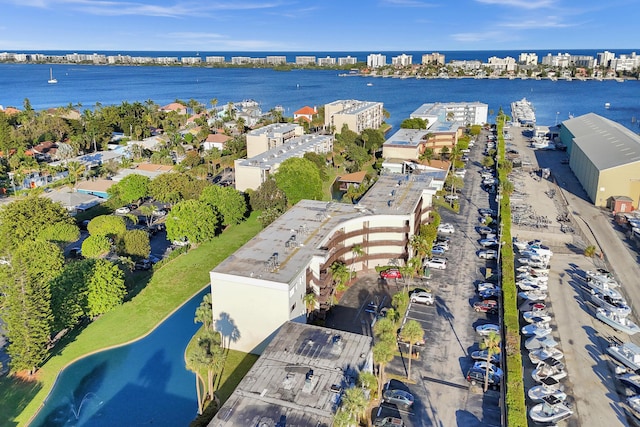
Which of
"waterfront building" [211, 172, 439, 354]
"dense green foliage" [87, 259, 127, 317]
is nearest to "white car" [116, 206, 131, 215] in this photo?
"dense green foliage" [87, 259, 127, 317]

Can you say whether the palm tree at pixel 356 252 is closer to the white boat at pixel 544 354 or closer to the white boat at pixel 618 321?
the white boat at pixel 544 354

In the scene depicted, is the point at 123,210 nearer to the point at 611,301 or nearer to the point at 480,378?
the point at 480,378

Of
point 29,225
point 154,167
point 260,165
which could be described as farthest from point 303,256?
point 154,167

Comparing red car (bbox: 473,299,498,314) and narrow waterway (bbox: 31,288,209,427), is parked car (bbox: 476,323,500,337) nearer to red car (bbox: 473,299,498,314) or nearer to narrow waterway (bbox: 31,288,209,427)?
red car (bbox: 473,299,498,314)

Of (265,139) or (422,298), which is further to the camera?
(265,139)

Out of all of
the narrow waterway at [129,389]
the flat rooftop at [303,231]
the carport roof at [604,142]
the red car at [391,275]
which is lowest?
the narrow waterway at [129,389]

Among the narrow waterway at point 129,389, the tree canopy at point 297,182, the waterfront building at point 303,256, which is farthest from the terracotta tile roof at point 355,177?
the narrow waterway at point 129,389
